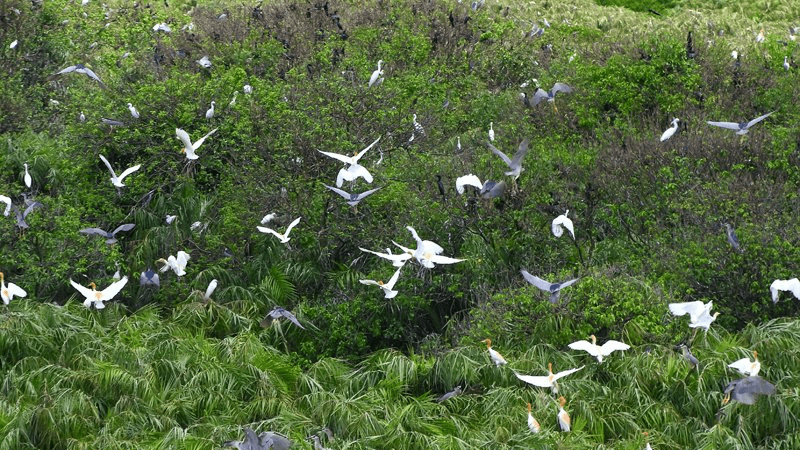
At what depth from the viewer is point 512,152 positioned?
1324 cm

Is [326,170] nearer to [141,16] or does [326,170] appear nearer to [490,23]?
[490,23]

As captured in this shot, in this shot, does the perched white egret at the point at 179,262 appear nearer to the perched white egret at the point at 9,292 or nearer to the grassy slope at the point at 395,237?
the grassy slope at the point at 395,237

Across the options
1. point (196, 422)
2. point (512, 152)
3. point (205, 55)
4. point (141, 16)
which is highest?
point (196, 422)

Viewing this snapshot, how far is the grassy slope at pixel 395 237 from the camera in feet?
28.1

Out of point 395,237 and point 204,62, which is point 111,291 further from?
point 204,62

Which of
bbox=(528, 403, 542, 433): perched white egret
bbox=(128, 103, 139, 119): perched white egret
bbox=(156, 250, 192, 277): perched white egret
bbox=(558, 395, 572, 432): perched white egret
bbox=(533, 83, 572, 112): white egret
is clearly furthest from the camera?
bbox=(533, 83, 572, 112): white egret

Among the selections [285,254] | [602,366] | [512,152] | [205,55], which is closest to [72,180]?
[285,254]

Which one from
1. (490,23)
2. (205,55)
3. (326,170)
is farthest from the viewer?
(490,23)

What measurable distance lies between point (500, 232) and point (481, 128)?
3394mm

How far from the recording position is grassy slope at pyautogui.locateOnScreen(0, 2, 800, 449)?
337 inches

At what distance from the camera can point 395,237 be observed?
1155 centimetres

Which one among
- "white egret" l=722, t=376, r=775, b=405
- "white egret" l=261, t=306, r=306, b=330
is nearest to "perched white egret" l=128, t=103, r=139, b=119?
"white egret" l=261, t=306, r=306, b=330

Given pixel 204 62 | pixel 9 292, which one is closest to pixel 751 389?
pixel 9 292

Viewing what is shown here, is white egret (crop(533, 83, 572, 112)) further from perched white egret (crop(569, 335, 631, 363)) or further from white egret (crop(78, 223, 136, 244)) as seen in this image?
perched white egret (crop(569, 335, 631, 363))
